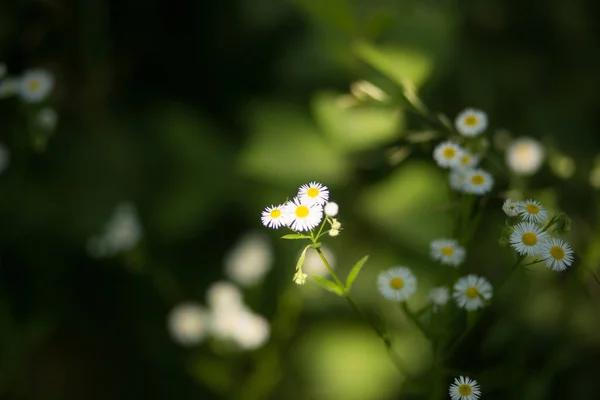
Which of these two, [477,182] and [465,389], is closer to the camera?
[465,389]

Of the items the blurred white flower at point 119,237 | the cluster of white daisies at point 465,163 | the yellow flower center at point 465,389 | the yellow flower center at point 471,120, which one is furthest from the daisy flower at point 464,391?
the blurred white flower at point 119,237

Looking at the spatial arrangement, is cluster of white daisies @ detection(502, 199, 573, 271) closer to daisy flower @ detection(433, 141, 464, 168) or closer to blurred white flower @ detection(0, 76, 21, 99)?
daisy flower @ detection(433, 141, 464, 168)

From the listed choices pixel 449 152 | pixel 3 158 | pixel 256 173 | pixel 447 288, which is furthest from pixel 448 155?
pixel 3 158

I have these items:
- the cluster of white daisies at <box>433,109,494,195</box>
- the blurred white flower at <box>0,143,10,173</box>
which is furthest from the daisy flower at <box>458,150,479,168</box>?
the blurred white flower at <box>0,143,10,173</box>

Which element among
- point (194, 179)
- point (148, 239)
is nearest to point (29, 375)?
point (148, 239)

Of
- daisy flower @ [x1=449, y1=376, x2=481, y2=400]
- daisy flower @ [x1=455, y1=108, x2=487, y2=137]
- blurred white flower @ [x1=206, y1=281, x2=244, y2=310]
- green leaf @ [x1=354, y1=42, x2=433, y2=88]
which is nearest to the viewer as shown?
daisy flower @ [x1=449, y1=376, x2=481, y2=400]

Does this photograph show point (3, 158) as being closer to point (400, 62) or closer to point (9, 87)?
point (9, 87)

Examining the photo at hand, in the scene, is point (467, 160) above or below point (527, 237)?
above
